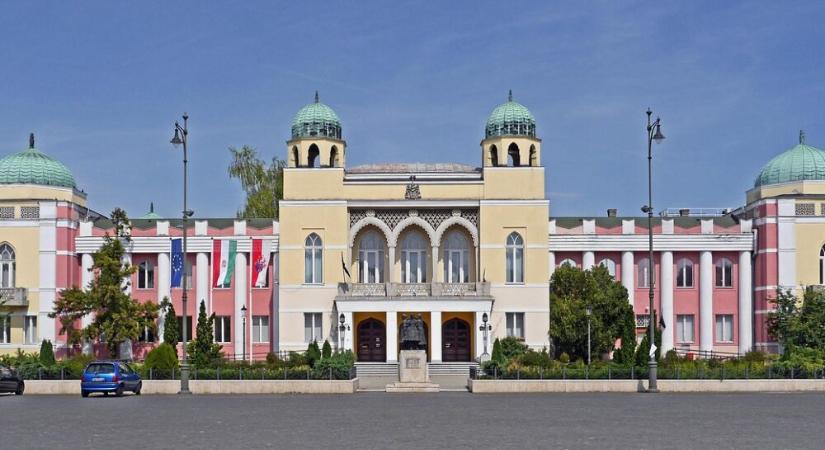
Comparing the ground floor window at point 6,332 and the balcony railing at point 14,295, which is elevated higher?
the balcony railing at point 14,295

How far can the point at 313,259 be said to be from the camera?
63.5 meters

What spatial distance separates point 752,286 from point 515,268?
1408 centimetres

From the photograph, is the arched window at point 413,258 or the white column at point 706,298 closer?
the arched window at point 413,258

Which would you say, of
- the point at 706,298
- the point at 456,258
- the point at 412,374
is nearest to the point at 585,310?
the point at 456,258

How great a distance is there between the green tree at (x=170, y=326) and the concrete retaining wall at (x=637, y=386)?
24.1 metres

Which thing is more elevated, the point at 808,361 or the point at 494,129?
the point at 494,129

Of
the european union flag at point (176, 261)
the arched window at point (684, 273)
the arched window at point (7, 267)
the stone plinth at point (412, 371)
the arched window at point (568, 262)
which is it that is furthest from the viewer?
the arched window at point (684, 273)

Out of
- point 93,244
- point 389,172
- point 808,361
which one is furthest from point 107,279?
point 808,361

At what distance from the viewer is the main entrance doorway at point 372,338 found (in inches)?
2537

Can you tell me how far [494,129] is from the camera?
65375 mm

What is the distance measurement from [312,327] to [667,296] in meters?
19.9

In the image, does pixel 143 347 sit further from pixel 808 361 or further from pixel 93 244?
pixel 808 361

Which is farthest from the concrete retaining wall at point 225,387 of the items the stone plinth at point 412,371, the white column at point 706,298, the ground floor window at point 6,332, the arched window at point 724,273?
the arched window at point 724,273

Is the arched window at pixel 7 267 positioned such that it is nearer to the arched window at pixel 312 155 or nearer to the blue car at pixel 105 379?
the arched window at pixel 312 155
